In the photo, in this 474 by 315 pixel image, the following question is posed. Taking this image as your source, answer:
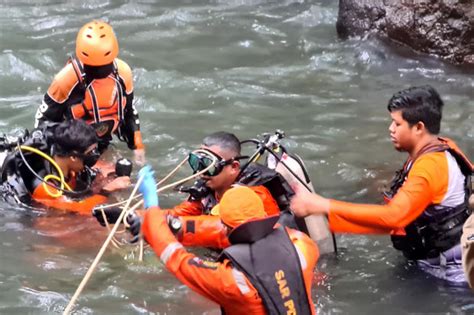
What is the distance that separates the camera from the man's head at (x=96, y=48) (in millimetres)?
6062

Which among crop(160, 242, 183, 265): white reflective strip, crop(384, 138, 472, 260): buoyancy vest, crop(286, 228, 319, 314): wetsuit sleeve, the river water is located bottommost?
the river water

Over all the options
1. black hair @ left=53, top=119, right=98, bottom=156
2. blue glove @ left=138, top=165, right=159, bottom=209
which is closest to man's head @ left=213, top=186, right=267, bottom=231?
blue glove @ left=138, top=165, right=159, bottom=209

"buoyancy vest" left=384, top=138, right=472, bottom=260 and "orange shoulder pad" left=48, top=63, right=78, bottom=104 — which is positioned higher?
"orange shoulder pad" left=48, top=63, right=78, bottom=104

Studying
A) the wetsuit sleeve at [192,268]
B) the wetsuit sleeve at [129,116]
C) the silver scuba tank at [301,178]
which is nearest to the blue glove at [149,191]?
the wetsuit sleeve at [192,268]

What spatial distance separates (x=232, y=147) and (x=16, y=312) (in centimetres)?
174

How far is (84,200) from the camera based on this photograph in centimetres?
577

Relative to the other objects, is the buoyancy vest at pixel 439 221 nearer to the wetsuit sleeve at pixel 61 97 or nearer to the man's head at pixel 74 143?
the man's head at pixel 74 143

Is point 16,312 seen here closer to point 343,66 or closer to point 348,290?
point 348,290

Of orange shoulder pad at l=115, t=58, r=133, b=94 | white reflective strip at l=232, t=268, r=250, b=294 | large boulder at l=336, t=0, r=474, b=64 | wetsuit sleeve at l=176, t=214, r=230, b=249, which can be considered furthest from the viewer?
large boulder at l=336, t=0, r=474, b=64

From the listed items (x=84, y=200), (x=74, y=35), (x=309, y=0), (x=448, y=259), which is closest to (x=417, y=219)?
(x=448, y=259)

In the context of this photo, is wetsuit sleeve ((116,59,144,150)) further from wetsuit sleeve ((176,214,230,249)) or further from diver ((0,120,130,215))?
wetsuit sleeve ((176,214,230,249))

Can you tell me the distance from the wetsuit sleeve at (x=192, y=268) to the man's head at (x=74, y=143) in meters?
1.61

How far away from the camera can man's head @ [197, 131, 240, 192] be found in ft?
16.0

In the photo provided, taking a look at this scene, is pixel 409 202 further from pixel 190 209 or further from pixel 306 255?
pixel 190 209
